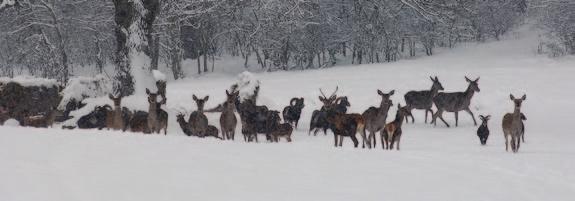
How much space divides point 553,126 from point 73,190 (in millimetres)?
15090

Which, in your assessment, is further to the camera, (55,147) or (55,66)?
(55,66)

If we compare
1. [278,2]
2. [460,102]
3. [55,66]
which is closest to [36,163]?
[278,2]

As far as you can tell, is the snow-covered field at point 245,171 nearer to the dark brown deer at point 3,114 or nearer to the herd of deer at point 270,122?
the herd of deer at point 270,122

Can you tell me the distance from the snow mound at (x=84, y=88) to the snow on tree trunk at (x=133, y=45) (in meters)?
1.75

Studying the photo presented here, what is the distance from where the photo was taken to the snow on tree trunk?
678 inches

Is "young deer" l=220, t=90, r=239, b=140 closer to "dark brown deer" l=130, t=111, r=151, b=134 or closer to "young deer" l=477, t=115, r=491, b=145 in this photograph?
"dark brown deer" l=130, t=111, r=151, b=134

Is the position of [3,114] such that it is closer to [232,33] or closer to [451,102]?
[451,102]

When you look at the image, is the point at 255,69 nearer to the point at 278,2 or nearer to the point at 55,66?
the point at 55,66

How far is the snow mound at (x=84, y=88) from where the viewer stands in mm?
18297

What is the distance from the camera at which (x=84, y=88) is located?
18.8 m

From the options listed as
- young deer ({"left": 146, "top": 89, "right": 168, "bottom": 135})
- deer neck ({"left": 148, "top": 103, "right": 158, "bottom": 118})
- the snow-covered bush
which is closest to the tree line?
the snow-covered bush

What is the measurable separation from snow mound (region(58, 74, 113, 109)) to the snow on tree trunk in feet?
5.74

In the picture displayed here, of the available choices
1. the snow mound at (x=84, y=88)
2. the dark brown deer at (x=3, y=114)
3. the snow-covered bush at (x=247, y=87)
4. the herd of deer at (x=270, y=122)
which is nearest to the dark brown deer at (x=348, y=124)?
the herd of deer at (x=270, y=122)

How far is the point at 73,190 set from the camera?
18.9 feet
